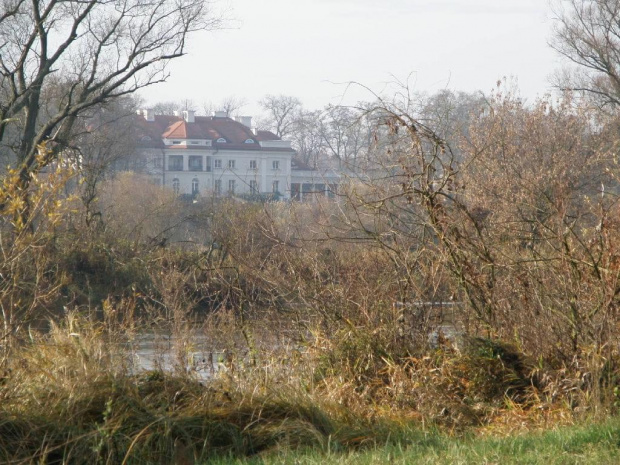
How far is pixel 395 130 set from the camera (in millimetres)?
9695

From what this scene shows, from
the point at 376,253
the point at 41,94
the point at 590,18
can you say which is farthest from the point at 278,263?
the point at 590,18

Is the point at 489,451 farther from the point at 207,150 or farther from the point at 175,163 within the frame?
the point at 207,150

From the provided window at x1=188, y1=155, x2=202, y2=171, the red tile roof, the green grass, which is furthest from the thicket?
window at x1=188, y1=155, x2=202, y2=171

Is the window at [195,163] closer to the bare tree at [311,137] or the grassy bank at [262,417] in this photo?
the bare tree at [311,137]

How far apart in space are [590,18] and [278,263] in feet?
92.1

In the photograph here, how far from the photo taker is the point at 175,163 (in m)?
91.4

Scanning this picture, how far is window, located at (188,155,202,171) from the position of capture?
92.8m

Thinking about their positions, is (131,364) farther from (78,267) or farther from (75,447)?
(78,267)

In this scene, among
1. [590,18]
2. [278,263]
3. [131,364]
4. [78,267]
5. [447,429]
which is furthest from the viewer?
[590,18]

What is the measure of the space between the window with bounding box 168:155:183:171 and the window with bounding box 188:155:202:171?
1.39 m

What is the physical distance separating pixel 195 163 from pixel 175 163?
9.14 ft

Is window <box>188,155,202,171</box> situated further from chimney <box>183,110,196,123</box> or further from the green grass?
the green grass

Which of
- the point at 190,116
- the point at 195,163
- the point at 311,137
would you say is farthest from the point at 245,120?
the point at 311,137

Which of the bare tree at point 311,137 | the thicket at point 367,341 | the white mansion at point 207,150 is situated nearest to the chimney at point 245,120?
the white mansion at point 207,150
